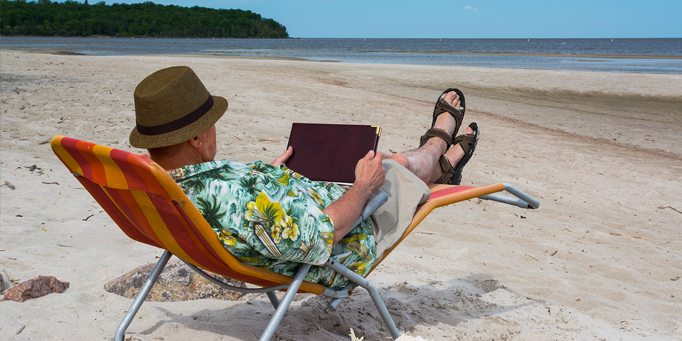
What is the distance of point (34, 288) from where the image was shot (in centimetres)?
222

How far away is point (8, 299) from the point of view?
84.6 inches

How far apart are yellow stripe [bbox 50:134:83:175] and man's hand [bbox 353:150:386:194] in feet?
3.31

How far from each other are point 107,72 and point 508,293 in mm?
11064

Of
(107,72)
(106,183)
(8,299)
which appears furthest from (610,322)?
(107,72)

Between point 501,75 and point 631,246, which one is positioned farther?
point 501,75

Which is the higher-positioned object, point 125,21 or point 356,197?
point 125,21

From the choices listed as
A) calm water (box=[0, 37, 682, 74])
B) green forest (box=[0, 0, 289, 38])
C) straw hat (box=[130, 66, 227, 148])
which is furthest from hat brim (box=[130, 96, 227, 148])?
green forest (box=[0, 0, 289, 38])

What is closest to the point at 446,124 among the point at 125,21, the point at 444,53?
the point at 444,53

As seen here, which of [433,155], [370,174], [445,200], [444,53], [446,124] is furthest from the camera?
[444,53]

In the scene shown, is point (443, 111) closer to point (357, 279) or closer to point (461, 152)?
point (461, 152)

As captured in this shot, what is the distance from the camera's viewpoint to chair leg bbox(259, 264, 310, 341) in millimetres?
1576

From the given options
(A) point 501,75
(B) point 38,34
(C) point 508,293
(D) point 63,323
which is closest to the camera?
(D) point 63,323

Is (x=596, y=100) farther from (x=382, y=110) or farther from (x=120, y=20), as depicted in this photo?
(x=120, y=20)

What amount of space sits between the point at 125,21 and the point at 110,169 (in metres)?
113
